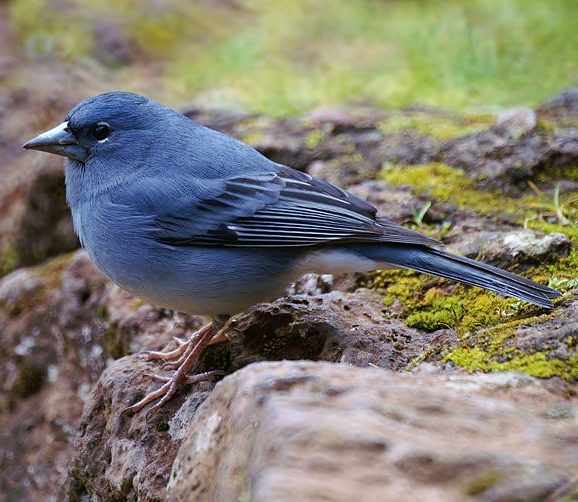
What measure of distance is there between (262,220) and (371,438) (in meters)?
1.92

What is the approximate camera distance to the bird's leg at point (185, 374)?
3.85 metres

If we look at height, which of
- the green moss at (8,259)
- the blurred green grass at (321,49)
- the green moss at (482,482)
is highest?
the green moss at (482,482)

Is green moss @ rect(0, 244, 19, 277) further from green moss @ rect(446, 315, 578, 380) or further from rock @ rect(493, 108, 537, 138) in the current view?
green moss @ rect(446, 315, 578, 380)

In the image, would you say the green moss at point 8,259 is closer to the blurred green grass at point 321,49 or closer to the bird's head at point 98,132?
the bird's head at point 98,132

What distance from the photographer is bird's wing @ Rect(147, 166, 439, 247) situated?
4.05 meters

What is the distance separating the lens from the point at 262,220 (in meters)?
4.14

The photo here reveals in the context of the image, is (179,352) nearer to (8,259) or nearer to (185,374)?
(185,374)

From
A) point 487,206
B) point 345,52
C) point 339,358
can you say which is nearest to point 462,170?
point 487,206

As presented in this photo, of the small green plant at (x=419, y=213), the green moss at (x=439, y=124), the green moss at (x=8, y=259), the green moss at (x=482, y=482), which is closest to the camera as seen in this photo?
the green moss at (x=482, y=482)

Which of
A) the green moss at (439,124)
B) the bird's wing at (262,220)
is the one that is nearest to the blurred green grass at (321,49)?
the green moss at (439,124)

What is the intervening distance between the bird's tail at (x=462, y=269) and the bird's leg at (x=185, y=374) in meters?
0.87

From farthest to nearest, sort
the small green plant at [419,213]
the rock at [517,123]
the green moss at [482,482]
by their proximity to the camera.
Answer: the rock at [517,123], the small green plant at [419,213], the green moss at [482,482]

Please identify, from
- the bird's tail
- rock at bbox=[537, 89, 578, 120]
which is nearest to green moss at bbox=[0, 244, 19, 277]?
the bird's tail

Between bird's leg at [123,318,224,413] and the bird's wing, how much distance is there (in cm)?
46
